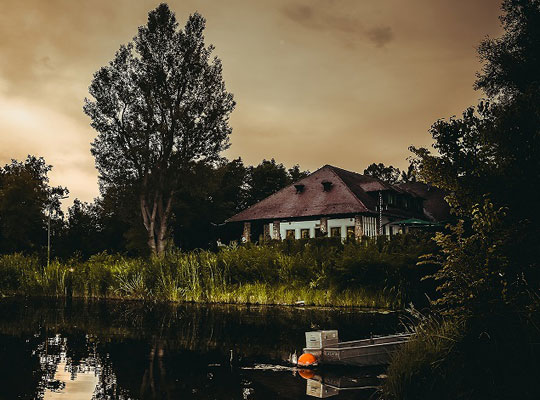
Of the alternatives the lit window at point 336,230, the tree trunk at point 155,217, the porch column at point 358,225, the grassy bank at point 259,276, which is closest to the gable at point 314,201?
the porch column at point 358,225

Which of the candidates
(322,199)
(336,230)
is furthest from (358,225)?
(322,199)

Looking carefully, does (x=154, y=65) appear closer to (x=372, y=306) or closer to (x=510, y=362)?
(x=372, y=306)

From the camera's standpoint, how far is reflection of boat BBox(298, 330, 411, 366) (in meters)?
8.67

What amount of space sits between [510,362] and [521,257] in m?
1.39

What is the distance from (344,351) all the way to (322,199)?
1258 inches

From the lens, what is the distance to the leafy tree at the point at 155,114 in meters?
35.7

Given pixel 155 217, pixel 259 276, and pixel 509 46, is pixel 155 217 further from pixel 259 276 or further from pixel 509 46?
pixel 509 46

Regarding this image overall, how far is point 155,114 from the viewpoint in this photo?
36.2 m

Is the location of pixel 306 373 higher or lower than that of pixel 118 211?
lower

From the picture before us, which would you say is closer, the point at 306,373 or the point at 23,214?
the point at 306,373

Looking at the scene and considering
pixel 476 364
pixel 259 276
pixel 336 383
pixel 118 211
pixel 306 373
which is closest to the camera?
pixel 476 364

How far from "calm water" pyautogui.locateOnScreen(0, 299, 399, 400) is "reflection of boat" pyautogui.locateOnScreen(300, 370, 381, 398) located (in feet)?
0.05

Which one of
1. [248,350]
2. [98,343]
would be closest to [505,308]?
[248,350]

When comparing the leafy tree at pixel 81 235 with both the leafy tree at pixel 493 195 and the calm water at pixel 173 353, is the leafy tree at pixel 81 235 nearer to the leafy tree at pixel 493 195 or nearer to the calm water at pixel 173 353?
the calm water at pixel 173 353
